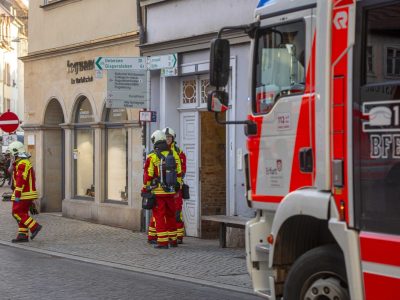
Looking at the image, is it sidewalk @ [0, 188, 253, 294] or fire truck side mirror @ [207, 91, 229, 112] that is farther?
sidewalk @ [0, 188, 253, 294]

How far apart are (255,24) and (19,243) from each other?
27.9 ft

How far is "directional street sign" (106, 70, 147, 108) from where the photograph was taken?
45.6 ft

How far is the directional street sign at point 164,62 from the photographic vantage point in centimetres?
1454

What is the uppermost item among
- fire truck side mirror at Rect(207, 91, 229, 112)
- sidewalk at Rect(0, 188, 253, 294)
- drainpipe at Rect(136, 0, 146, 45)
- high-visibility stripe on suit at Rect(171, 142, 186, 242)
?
drainpipe at Rect(136, 0, 146, 45)

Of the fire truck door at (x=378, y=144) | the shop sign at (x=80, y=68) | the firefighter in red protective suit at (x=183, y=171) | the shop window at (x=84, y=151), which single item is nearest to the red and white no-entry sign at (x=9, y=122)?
the shop window at (x=84, y=151)

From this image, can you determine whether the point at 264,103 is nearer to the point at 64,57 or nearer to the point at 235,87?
the point at 235,87

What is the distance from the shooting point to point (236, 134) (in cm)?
1318

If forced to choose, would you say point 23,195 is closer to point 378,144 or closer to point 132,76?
point 132,76

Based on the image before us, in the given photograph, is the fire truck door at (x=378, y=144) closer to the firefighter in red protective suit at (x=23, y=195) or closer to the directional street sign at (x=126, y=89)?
the directional street sign at (x=126, y=89)

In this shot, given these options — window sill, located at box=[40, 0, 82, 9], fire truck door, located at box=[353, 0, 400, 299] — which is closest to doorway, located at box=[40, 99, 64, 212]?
window sill, located at box=[40, 0, 82, 9]

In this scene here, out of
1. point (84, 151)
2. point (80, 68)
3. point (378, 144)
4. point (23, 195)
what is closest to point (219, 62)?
point (378, 144)

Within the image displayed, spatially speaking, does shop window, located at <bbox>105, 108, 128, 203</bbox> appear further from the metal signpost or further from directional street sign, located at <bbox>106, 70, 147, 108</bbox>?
directional street sign, located at <bbox>106, 70, 147, 108</bbox>

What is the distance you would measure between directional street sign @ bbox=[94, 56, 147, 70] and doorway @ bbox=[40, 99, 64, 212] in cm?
572

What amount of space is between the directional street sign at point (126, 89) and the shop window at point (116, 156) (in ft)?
7.30
